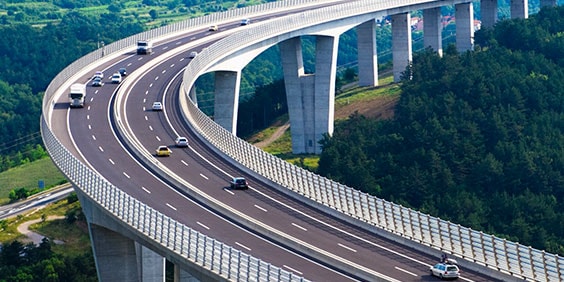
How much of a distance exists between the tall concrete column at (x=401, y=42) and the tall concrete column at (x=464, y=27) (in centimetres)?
1531

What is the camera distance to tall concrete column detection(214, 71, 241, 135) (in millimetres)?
132750

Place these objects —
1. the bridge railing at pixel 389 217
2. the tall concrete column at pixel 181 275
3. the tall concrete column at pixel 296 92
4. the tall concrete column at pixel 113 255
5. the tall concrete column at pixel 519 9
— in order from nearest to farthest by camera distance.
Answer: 1. the bridge railing at pixel 389 217
2. the tall concrete column at pixel 181 275
3. the tall concrete column at pixel 113 255
4. the tall concrete column at pixel 296 92
5. the tall concrete column at pixel 519 9

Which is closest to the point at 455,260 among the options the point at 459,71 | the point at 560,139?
the point at 560,139

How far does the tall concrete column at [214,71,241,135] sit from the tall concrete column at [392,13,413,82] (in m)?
42.7

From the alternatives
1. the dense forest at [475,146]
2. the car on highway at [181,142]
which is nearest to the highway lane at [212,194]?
the car on highway at [181,142]

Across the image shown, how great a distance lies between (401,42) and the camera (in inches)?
6747

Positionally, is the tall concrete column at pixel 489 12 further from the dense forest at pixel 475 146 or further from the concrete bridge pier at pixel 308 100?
the concrete bridge pier at pixel 308 100

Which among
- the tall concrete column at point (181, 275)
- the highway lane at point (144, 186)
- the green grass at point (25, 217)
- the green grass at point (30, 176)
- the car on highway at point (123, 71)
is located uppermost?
the car on highway at point (123, 71)

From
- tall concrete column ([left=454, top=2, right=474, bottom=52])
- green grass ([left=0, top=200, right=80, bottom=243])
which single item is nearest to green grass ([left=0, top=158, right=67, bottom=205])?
green grass ([left=0, top=200, right=80, bottom=243])

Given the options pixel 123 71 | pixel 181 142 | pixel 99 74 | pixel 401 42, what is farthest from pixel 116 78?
pixel 401 42

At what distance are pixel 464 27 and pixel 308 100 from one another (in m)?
41.5

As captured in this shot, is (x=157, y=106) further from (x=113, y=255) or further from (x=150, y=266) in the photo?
(x=150, y=266)

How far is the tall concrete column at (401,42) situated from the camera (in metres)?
171

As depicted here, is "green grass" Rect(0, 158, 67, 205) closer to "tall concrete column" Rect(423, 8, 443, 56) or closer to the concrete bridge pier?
the concrete bridge pier
